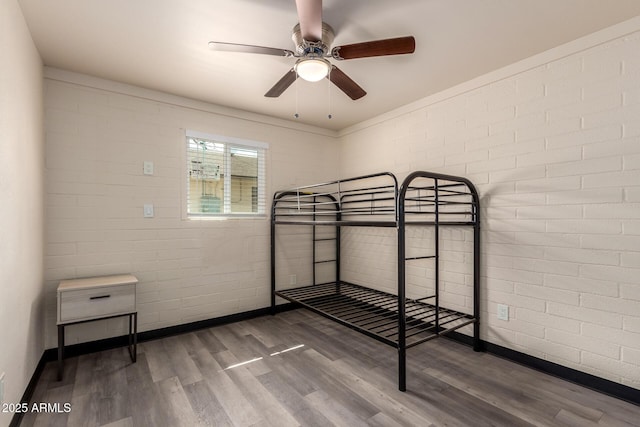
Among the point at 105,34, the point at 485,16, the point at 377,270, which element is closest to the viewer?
the point at 485,16

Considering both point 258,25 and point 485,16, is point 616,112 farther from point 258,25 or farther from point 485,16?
point 258,25

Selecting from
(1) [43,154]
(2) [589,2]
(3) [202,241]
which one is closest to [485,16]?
(2) [589,2]

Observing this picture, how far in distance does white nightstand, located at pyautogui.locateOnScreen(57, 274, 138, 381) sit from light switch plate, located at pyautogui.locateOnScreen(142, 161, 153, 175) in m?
0.95

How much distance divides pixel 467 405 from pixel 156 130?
322 centimetres

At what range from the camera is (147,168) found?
2.77 meters

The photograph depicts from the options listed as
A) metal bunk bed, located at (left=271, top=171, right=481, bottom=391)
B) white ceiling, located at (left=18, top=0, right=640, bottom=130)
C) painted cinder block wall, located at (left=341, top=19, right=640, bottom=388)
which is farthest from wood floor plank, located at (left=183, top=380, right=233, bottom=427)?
white ceiling, located at (left=18, top=0, right=640, bottom=130)

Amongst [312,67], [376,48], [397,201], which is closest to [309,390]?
[397,201]

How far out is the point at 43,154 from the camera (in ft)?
7.58

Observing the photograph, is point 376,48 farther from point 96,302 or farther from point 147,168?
point 96,302

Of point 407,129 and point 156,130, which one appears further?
point 407,129

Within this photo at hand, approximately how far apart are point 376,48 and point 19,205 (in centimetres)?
217

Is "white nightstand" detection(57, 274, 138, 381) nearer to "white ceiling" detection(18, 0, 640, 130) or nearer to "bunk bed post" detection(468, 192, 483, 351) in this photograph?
"white ceiling" detection(18, 0, 640, 130)

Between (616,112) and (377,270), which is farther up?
(616,112)

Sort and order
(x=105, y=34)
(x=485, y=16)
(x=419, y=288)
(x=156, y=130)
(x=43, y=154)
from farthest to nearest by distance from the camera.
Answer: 1. (x=419, y=288)
2. (x=156, y=130)
3. (x=43, y=154)
4. (x=105, y=34)
5. (x=485, y=16)
